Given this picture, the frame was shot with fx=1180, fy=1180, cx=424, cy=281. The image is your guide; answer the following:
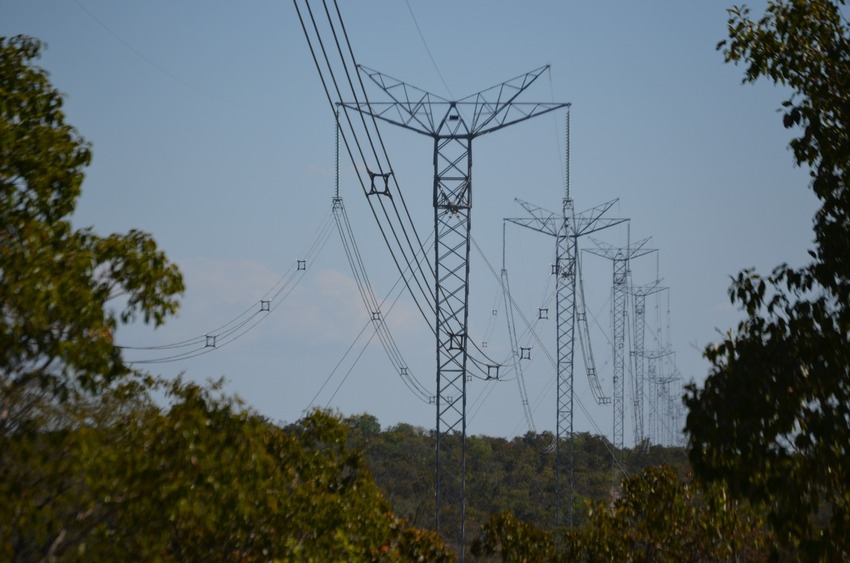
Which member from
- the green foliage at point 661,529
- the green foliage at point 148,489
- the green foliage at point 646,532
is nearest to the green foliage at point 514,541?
the green foliage at point 646,532

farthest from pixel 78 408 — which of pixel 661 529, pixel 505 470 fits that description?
pixel 505 470

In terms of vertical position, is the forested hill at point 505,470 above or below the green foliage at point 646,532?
above

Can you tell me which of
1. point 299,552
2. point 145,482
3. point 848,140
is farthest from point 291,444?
point 848,140

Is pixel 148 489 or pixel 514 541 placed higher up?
pixel 514 541

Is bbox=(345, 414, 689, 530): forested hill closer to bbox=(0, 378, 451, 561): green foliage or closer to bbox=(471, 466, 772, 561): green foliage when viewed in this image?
bbox=(471, 466, 772, 561): green foliage

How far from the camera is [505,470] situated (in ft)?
277

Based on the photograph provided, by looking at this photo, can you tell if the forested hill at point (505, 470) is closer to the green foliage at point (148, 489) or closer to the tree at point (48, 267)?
the green foliage at point (148, 489)

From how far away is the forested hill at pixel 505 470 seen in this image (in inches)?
2623

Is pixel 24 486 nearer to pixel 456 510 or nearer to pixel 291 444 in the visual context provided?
pixel 291 444

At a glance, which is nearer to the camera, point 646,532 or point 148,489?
point 148,489

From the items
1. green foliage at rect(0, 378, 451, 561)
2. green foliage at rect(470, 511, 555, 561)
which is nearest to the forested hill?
green foliage at rect(470, 511, 555, 561)

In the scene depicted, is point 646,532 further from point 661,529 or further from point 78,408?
point 78,408

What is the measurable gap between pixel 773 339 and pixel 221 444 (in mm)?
5946

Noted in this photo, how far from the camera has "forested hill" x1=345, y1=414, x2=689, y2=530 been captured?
66.6 m
